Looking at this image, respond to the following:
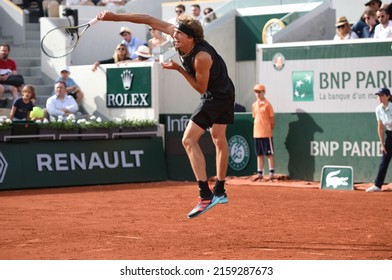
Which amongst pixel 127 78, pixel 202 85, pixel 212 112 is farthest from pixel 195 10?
pixel 202 85

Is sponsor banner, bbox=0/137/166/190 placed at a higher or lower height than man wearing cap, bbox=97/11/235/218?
lower

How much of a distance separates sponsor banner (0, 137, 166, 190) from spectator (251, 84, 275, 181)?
236 centimetres

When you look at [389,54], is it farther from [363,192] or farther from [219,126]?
[219,126]

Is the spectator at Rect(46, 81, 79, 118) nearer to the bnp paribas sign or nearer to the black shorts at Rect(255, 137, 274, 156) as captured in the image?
the bnp paribas sign

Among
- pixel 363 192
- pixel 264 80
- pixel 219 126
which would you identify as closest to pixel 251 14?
pixel 264 80

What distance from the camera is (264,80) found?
70.1 ft

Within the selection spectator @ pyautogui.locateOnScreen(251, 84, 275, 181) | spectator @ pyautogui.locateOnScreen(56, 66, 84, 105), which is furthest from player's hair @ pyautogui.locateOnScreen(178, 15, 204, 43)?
spectator @ pyautogui.locateOnScreen(56, 66, 84, 105)

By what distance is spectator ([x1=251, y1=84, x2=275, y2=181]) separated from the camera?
67.1 ft

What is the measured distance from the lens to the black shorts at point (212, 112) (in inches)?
469

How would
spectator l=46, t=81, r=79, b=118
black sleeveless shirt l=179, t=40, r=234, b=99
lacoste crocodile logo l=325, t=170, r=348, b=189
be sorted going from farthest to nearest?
spectator l=46, t=81, r=79, b=118 → lacoste crocodile logo l=325, t=170, r=348, b=189 → black sleeveless shirt l=179, t=40, r=234, b=99

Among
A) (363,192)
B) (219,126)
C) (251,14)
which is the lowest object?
(363,192)

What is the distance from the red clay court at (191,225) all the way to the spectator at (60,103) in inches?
98.8

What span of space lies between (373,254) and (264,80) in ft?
36.5

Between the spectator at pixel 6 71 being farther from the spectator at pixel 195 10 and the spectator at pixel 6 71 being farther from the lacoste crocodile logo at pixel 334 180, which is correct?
the lacoste crocodile logo at pixel 334 180
